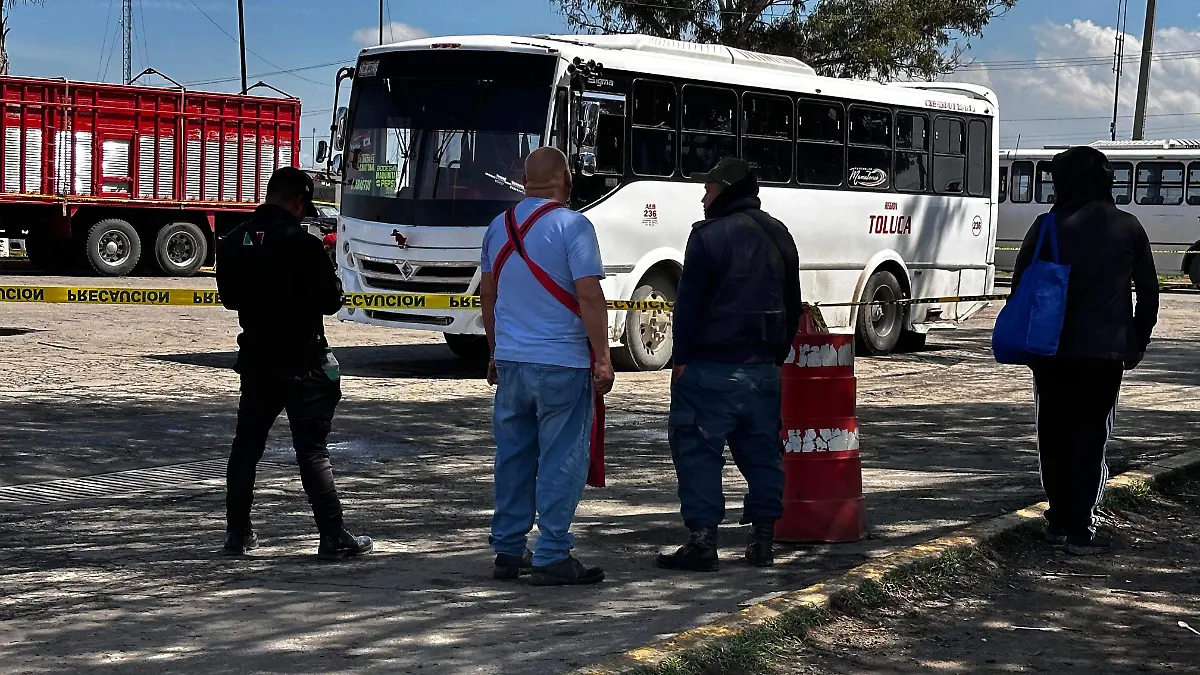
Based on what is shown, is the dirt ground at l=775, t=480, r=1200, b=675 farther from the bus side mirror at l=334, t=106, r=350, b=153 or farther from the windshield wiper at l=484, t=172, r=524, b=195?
the bus side mirror at l=334, t=106, r=350, b=153

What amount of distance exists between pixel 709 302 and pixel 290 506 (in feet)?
8.82

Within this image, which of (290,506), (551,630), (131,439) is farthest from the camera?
(131,439)

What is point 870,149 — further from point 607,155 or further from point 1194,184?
point 1194,184

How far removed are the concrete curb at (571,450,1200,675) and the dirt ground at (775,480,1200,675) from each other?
0.15 m

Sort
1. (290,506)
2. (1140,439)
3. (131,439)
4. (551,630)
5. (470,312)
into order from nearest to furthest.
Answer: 1. (551,630)
2. (290,506)
3. (131,439)
4. (1140,439)
5. (470,312)

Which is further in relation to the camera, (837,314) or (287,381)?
(837,314)

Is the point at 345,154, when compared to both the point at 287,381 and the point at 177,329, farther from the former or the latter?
the point at 287,381

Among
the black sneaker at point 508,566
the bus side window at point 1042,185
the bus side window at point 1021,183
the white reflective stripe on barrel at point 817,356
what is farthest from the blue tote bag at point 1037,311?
the bus side window at point 1021,183

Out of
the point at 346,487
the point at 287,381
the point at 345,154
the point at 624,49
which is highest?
the point at 624,49

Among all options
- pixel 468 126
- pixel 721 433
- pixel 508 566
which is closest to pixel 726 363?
pixel 721 433

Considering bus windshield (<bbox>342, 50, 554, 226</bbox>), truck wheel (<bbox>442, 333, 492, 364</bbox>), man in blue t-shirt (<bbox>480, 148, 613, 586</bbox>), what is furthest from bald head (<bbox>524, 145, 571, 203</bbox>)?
truck wheel (<bbox>442, 333, 492, 364</bbox>)

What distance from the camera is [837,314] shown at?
1817 cm

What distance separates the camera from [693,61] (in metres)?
16.7

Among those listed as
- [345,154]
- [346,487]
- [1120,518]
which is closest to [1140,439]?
[1120,518]
